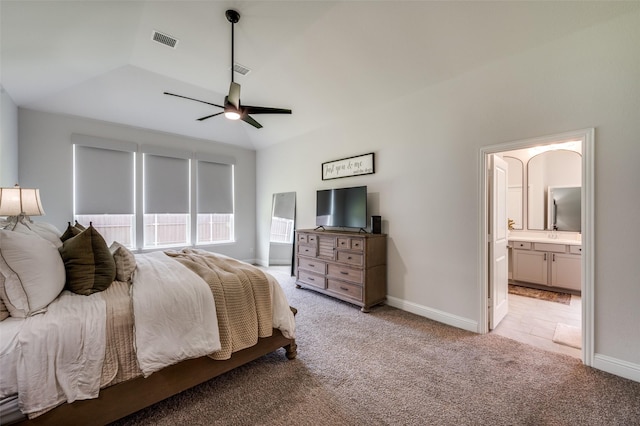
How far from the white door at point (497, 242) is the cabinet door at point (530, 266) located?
1.65 m

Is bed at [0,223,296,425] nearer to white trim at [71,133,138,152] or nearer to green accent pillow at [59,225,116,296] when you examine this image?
green accent pillow at [59,225,116,296]

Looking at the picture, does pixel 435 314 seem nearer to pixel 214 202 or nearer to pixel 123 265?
pixel 123 265

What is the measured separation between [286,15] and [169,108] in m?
3.00

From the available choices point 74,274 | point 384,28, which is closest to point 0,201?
point 74,274

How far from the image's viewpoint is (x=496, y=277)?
3.03 meters

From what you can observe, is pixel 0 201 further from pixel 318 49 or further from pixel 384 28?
pixel 384 28

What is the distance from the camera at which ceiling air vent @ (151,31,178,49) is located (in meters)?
3.06

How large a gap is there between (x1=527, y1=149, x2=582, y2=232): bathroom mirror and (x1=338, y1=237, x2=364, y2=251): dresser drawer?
3.51 metres

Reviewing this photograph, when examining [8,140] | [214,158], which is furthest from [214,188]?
[8,140]

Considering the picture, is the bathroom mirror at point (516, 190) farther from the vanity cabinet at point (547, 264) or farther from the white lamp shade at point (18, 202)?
the white lamp shade at point (18, 202)

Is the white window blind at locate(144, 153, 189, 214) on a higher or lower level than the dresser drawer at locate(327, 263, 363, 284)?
higher

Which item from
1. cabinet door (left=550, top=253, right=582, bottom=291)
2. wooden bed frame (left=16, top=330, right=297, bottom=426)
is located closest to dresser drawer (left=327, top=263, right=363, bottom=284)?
wooden bed frame (left=16, top=330, right=297, bottom=426)

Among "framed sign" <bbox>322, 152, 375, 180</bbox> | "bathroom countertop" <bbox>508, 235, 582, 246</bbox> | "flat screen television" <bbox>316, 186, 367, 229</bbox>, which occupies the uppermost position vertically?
"framed sign" <bbox>322, 152, 375, 180</bbox>

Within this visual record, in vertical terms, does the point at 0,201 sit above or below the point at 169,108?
below
